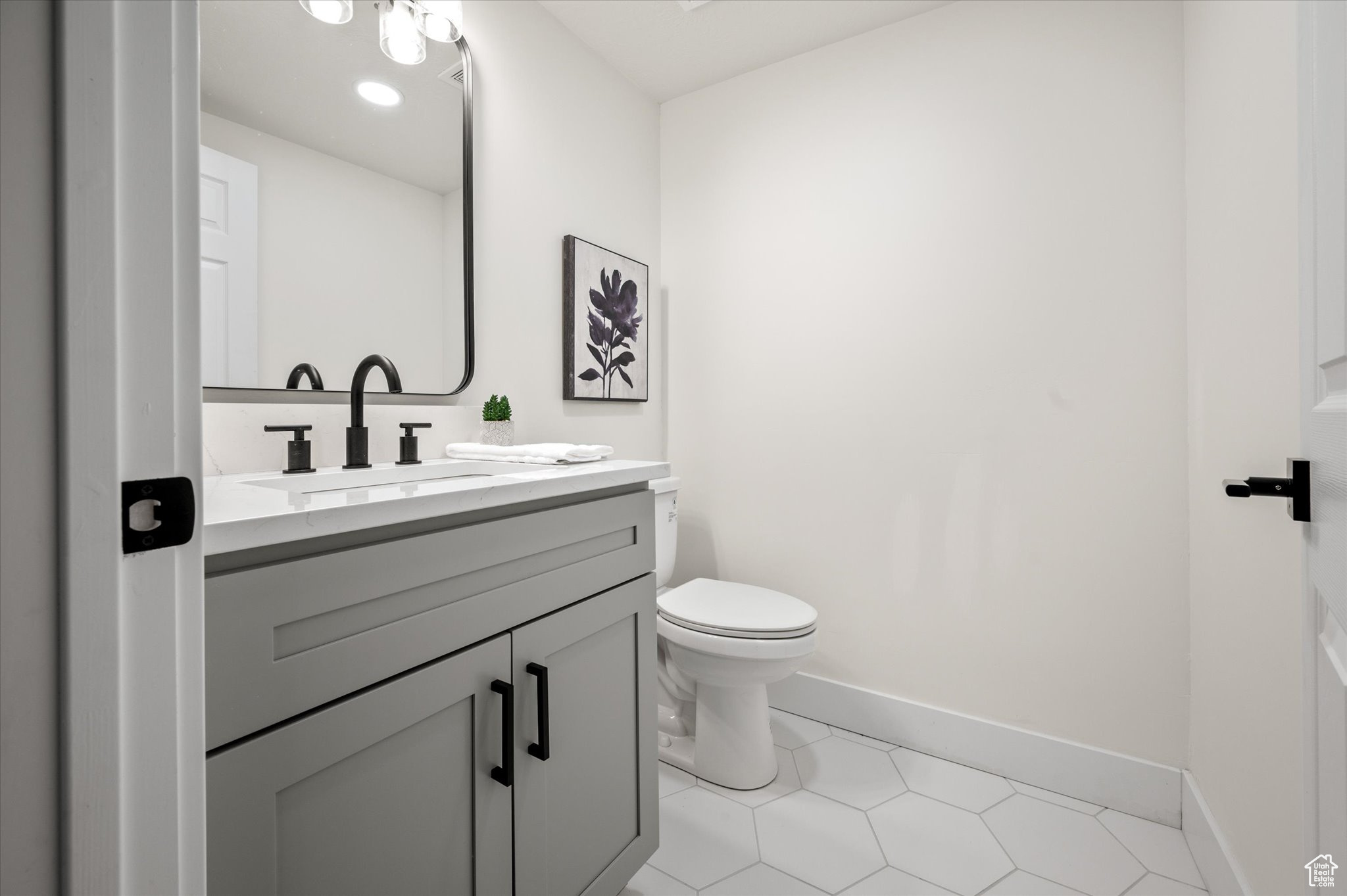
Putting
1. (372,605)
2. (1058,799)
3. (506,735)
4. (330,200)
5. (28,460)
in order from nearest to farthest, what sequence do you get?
(28,460), (372,605), (506,735), (330,200), (1058,799)

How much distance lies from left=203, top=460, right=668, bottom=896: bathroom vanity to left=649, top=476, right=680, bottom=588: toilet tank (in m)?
0.66

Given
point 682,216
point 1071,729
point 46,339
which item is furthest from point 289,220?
point 1071,729

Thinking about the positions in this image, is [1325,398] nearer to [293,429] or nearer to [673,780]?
[293,429]

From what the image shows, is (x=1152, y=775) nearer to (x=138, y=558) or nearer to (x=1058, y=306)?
(x=1058, y=306)

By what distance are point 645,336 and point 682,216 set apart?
1.65ft

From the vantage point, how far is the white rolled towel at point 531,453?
1.30 metres

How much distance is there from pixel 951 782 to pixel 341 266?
208cm

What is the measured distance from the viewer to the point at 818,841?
145 cm

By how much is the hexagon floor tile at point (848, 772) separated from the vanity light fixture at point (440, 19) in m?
2.19

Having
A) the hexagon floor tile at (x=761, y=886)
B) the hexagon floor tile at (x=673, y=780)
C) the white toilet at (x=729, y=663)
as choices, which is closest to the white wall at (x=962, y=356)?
the white toilet at (x=729, y=663)

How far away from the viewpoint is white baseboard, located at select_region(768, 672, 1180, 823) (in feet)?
5.08

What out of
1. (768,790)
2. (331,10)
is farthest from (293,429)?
(768,790)

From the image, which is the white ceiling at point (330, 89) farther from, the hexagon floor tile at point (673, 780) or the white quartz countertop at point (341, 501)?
the hexagon floor tile at point (673, 780)

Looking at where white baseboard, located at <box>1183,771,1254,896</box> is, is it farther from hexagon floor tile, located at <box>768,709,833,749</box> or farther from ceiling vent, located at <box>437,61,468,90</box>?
ceiling vent, located at <box>437,61,468,90</box>
